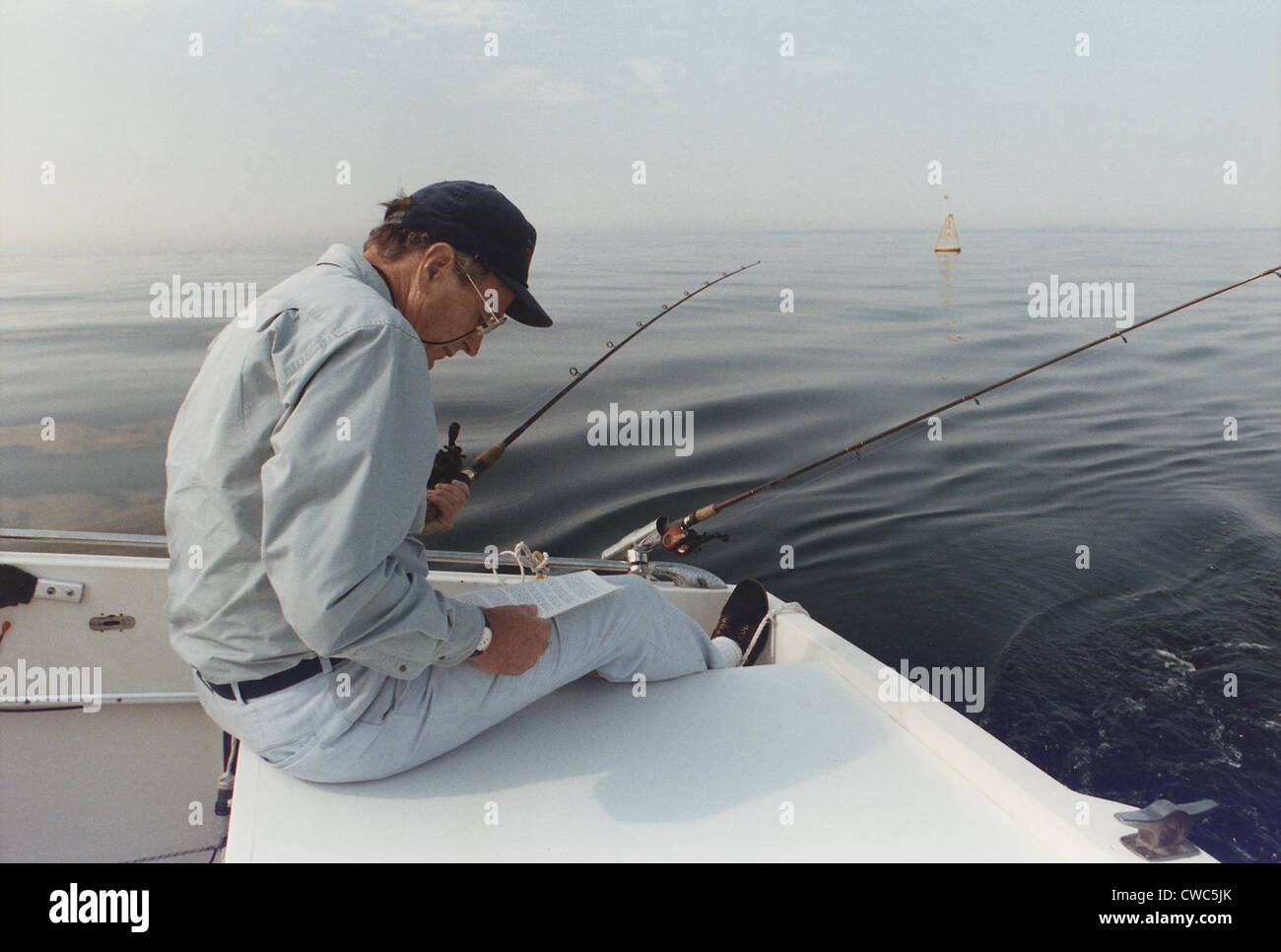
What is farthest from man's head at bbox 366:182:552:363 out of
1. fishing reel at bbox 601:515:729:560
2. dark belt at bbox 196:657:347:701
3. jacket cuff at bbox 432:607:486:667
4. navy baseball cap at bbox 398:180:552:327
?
fishing reel at bbox 601:515:729:560

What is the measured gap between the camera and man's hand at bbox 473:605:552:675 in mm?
1535

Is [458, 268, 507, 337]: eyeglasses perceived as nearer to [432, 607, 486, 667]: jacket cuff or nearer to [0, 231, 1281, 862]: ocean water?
[432, 607, 486, 667]: jacket cuff

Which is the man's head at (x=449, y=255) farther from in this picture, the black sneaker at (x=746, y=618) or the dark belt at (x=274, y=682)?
the black sneaker at (x=746, y=618)

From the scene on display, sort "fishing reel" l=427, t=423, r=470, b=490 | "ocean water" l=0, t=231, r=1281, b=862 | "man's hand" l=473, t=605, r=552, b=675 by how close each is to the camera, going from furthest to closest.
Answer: "ocean water" l=0, t=231, r=1281, b=862
"fishing reel" l=427, t=423, r=470, b=490
"man's hand" l=473, t=605, r=552, b=675

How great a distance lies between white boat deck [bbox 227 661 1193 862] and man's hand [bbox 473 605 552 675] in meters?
0.21

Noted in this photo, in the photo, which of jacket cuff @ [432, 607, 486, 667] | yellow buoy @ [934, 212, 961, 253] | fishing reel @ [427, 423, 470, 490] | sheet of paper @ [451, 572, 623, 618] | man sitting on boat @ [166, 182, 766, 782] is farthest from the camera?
yellow buoy @ [934, 212, 961, 253]

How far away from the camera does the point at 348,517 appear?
116 centimetres

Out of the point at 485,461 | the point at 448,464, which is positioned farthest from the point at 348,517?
the point at 485,461

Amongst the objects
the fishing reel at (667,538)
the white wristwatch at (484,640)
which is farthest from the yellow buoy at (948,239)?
the white wristwatch at (484,640)

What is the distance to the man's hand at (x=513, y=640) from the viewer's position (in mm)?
1535

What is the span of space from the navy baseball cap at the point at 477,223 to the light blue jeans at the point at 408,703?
2.21 ft

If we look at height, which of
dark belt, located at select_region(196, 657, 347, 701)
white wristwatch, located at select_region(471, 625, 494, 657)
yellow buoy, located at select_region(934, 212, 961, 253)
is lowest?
dark belt, located at select_region(196, 657, 347, 701)

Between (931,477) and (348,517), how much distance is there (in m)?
4.87

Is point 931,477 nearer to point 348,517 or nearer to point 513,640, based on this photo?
point 513,640
